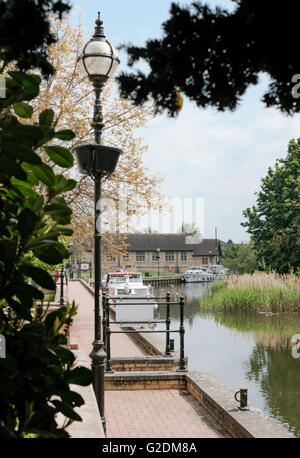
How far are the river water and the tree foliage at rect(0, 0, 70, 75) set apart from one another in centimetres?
747

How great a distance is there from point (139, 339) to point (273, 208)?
979 inches

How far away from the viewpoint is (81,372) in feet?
6.30

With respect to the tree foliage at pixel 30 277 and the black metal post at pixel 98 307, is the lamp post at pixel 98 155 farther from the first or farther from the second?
the tree foliage at pixel 30 277

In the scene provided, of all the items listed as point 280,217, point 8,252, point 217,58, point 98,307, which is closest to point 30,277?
point 8,252

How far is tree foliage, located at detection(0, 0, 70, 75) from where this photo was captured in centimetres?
136

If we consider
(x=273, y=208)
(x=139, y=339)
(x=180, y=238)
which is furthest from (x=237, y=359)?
(x=180, y=238)

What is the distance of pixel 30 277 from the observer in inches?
71.0

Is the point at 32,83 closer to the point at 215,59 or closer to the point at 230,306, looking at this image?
the point at 215,59

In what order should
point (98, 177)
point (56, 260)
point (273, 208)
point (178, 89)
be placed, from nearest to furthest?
point (178, 89) < point (56, 260) < point (98, 177) < point (273, 208)

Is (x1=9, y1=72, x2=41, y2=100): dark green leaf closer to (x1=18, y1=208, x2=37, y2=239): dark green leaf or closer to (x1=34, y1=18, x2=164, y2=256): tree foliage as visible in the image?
(x1=18, y1=208, x2=37, y2=239): dark green leaf

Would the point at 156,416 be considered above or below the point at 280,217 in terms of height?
below

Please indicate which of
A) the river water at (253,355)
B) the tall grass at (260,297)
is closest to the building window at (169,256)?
the tall grass at (260,297)

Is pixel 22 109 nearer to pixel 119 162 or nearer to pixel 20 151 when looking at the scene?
pixel 20 151

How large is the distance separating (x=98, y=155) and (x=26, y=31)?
501 cm
